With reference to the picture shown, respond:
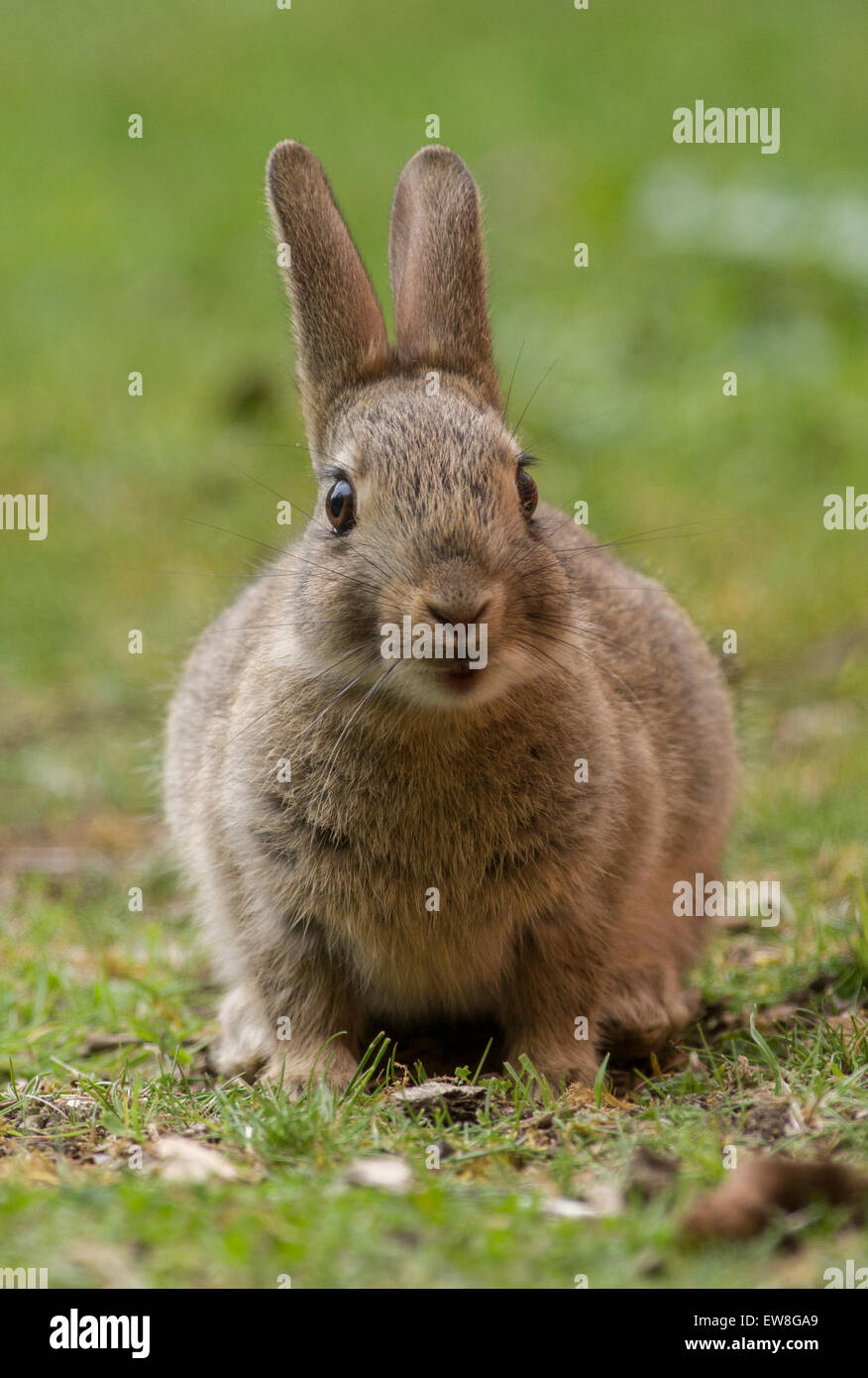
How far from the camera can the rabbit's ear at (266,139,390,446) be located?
5914 mm

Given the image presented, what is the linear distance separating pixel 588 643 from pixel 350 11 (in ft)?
65.8

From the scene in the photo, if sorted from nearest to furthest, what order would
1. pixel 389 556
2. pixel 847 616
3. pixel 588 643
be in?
pixel 389 556, pixel 588 643, pixel 847 616

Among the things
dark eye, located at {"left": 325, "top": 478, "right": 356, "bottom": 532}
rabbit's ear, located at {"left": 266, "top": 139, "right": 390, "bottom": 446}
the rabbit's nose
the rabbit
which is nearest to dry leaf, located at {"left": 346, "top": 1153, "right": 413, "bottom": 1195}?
the rabbit

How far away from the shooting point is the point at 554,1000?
5754 mm

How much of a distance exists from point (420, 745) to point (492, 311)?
9.12m

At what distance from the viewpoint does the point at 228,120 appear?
65.6 ft

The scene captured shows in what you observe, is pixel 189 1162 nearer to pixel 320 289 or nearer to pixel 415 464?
pixel 415 464

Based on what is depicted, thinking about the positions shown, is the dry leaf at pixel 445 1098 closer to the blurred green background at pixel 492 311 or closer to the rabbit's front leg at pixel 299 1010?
the rabbit's front leg at pixel 299 1010

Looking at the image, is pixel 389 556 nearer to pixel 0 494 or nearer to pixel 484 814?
pixel 484 814

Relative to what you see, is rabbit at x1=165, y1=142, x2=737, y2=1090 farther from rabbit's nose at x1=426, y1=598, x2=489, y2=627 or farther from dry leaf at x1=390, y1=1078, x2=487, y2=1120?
dry leaf at x1=390, y1=1078, x2=487, y2=1120

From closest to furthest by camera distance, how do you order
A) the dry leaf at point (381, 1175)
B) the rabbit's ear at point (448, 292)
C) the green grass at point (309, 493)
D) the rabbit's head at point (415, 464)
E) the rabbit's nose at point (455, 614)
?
the green grass at point (309, 493) → the dry leaf at point (381, 1175) → the rabbit's nose at point (455, 614) → the rabbit's head at point (415, 464) → the rabbit's ear at point (448, 292)

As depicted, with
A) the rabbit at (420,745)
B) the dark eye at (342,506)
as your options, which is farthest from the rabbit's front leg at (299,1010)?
the dark eye at (342,506)

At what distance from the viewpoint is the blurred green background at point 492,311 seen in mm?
10945
